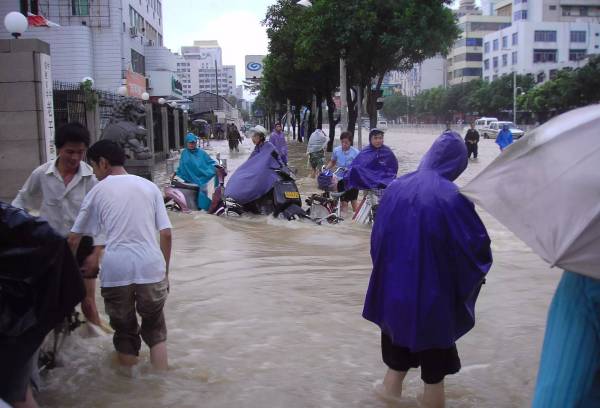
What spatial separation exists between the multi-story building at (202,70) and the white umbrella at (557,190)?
128316 mm

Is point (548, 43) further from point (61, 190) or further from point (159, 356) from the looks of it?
point (159, 356)

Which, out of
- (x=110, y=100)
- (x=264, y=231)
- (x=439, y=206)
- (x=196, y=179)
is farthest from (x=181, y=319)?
(x=110, y=100)

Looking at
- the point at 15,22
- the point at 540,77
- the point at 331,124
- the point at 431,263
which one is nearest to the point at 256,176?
the point at 15,22

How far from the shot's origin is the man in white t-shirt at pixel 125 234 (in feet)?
13.5

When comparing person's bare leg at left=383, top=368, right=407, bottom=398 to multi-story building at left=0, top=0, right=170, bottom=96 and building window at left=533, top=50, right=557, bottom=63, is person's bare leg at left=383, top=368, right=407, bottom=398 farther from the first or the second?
building window at left=533, top=50, right=557, bottom=63

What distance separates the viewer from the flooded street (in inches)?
180

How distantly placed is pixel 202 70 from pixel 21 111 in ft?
509

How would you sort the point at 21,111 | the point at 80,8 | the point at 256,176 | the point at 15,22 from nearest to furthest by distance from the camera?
the point at 256,176, the point at 15,22, the point at 21,111, the point at 80,8

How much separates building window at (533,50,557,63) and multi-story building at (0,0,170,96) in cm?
6307

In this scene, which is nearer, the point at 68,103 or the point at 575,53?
the point at 68,103

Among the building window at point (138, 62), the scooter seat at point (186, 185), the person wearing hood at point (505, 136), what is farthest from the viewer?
the building window at point (138, 62)

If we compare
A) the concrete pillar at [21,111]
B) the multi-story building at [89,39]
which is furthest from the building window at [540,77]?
the concrete pillar at [21,111]

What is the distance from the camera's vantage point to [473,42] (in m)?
111

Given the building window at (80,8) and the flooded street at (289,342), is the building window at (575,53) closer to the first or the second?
the building window at (80,8)
